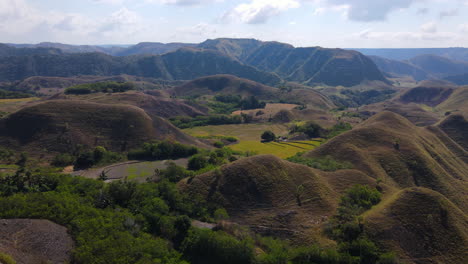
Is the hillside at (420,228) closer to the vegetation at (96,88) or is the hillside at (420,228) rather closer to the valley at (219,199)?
the valley at (219,199)

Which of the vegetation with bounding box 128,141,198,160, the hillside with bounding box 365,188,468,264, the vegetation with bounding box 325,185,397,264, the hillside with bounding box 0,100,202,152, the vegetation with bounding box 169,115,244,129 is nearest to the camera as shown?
the vegetation with bounding box 325,185,397,264

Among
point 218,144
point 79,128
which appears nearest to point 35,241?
point 79,128

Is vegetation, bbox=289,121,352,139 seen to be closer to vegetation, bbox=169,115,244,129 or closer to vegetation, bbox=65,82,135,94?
vegetation, bbox=169,115,244,129

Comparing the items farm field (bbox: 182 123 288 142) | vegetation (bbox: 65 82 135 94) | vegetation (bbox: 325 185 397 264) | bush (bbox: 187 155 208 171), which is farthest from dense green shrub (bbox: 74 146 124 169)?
vegetation (bbox: 65 82 135 94)

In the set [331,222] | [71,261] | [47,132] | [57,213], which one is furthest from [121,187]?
[47,132]

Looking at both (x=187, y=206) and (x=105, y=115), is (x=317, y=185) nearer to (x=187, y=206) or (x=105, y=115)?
(x=187, y=206)

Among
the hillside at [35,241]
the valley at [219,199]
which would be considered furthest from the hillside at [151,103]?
the hillside at [35,241]

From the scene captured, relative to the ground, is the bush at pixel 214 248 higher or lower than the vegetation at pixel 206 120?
higher
